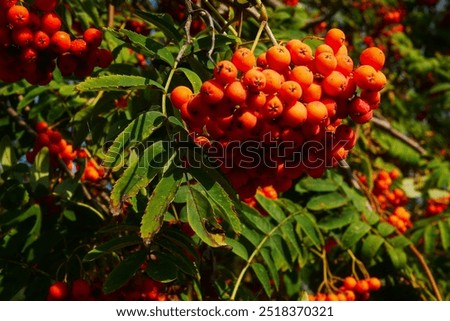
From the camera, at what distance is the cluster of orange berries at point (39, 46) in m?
2.02

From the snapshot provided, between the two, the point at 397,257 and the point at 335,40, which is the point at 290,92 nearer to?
the point at 335,40

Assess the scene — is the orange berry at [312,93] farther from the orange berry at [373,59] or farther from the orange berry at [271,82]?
the orange berry at [373,59]

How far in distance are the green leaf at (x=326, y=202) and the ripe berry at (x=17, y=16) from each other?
1717 mm

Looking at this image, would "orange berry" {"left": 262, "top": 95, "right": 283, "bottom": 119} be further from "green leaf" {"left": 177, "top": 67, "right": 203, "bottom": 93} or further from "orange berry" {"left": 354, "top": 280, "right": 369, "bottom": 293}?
"orange berry" {"left": 354, "top": 280, "right": 369, "bottom": 293}

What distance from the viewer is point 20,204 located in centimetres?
264

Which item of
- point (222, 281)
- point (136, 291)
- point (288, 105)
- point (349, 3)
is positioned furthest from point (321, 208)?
point (349, 3)

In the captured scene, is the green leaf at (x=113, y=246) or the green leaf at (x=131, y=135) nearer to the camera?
the green leaf at (x=131, y=135)

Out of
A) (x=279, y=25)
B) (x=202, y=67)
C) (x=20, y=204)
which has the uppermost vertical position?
(x=202, y=67)

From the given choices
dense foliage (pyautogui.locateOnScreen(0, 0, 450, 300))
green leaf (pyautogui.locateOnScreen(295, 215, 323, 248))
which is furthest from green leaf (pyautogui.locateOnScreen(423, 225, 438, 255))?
green leaf (pyautogui.locateOnScreen(295, 215, 323, 248))

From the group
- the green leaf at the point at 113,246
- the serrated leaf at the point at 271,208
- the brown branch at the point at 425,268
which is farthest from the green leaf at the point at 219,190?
the brown branch at the point at 425,268

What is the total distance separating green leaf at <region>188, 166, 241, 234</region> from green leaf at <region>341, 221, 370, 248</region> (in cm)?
142

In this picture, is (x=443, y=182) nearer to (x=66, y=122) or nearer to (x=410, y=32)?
(x=66, y=122)

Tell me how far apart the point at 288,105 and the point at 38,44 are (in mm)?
919

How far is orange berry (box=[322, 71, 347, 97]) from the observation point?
167 cm
